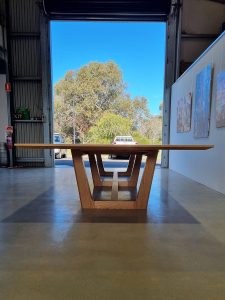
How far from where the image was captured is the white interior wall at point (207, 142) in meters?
2.83

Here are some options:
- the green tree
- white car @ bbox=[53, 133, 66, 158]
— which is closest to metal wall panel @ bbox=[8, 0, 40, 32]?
white car @ bbox=[53, 133, 66, 158]

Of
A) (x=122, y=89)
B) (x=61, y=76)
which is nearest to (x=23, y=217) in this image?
(x=122, y=89)

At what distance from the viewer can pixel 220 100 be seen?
2.82 meters

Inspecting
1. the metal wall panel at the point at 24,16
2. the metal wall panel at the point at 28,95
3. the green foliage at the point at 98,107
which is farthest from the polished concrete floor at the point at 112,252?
the green foliage at the point at 98,107

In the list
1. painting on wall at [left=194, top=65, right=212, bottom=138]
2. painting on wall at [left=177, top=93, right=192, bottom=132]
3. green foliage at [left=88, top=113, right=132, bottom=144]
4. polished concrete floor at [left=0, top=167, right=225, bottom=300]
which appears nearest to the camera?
polished concrete floor at [left=0, top=167, right=225, bottom=300]

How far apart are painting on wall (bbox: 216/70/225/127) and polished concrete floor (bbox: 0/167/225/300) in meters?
1.19

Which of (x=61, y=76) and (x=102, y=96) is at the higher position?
(x=61, y=76)

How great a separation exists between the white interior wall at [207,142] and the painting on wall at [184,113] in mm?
117

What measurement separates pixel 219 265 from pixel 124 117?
52.1 ft

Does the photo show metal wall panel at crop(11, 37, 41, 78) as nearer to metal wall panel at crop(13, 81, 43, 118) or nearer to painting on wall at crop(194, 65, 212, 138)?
metal wall panel at crop(13, 81, 43, 118)

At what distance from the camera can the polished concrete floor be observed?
95 cm

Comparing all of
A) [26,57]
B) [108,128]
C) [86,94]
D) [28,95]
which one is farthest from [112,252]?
[86,94]

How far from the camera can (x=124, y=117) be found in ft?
54.7

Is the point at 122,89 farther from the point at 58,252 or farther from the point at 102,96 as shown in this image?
the point at 58,252
